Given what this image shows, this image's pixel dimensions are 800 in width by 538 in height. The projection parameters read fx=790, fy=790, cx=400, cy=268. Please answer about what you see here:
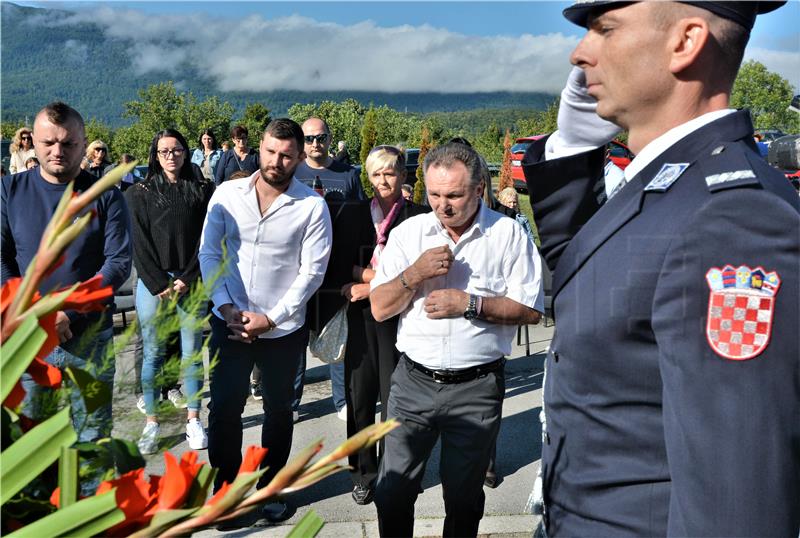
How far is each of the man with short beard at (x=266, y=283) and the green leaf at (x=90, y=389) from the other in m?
3.12

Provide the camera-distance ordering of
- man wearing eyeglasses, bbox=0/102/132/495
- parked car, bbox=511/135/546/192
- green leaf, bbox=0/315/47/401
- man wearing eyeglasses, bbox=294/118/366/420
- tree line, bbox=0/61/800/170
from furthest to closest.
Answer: tree line, bbox=0/61/800/170 < parked car, bbox=511/135/546/192 < man wearing eyeglasses, bbox=294/118/366/420 < man wearing eyeglasses, bbox=0/102/132/495 < green leaf, bbox=0/315/47/401

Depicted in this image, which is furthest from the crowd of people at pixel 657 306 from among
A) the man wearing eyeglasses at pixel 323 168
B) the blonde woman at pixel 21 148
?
the blonde woman at pixel 21 148

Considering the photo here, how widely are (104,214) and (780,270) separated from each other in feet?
12.0

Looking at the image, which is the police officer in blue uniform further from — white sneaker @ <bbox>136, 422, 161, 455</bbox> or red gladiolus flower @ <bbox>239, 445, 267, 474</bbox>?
white sneaker @ <bbox>136, 422, 161, 455</bbox>

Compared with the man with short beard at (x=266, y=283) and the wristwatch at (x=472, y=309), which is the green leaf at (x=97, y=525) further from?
the man with short beard at (x=266, y=283)

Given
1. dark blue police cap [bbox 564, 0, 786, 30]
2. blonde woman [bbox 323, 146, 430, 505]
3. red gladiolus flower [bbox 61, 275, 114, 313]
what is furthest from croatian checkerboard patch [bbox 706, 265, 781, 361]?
blonde woman [bbox 323, 146, 430, 505]

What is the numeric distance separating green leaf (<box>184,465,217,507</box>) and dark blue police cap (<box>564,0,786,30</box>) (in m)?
1.01

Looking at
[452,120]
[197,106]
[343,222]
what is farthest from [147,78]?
[343,222]

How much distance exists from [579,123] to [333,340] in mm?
3012

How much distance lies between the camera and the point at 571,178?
184cm

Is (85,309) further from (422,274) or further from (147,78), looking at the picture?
(147,78)

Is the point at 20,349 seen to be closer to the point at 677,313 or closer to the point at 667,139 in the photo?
the point at 677,313

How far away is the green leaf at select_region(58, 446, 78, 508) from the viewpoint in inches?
37.6

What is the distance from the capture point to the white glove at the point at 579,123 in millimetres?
1816
